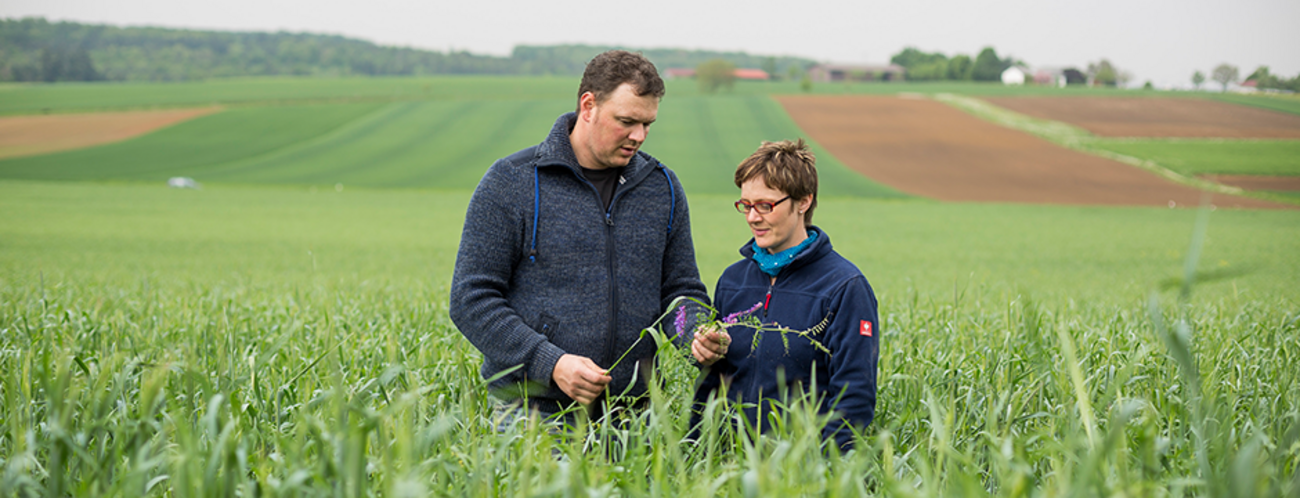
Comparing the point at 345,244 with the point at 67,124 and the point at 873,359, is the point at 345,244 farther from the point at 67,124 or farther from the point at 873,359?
the point at 67,124

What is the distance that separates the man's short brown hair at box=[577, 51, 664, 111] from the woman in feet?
1.57

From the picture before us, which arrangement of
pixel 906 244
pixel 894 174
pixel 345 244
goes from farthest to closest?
pixel 894 174 < pixel 906 244 < pixel 345 244

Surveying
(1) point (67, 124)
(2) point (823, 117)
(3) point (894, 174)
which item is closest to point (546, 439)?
(3) point (894, 174)

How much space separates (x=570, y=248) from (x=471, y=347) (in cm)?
184

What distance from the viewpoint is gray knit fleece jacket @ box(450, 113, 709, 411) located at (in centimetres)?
310

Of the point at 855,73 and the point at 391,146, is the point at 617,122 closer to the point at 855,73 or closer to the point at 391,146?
the point at 391,146

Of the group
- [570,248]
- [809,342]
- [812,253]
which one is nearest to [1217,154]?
[812,253]

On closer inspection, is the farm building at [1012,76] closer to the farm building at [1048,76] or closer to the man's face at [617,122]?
the farm building at [1048,76]

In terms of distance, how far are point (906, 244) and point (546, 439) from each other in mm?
22865

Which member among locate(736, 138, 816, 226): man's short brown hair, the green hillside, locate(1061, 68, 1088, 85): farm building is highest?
locate(1061, 68, 1088, 85): farm building

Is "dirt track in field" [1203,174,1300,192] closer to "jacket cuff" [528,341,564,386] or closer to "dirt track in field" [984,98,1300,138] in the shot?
"dirt track in field" [984,98,1300,138]

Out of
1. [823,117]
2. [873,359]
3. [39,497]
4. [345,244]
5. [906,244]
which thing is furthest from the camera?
[823,117]

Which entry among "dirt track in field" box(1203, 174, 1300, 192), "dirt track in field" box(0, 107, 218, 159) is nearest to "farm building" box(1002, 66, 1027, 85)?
"dirt track in field" box(1203, 174, 1300, 192)

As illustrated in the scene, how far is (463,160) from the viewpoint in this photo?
51.4 meters
